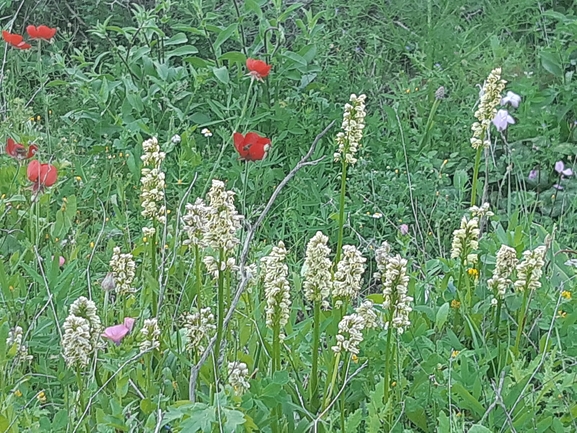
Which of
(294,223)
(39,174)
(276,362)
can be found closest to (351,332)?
(276,362)

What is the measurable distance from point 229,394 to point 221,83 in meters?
2.15

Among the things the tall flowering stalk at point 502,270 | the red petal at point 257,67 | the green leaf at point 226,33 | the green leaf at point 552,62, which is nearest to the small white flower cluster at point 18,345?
the tall flowering stalk at point 502,270

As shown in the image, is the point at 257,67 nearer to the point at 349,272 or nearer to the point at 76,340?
the point at 349,272

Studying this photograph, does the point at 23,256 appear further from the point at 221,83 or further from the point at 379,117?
the point at 379,117

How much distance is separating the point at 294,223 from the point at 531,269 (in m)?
1.31

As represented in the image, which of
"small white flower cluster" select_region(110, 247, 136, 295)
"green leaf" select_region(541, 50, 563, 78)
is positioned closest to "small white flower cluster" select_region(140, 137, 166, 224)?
"small white flower cluster" select_region(110, 247, 136, 295)

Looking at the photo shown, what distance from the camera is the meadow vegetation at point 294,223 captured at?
5.37ft

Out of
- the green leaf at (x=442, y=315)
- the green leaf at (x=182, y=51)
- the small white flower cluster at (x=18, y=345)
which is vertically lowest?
the small white flower cluster at (x=18, y=345)

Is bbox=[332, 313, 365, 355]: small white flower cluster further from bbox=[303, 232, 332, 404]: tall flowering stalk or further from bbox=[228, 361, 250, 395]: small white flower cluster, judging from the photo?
bbox=[228, 361, 250, 395]: small white flower cluster

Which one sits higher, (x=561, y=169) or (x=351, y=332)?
(x=351, y=332)

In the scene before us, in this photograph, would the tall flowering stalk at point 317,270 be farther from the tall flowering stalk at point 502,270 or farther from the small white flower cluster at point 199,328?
the tall flowering stalk at point 502,270

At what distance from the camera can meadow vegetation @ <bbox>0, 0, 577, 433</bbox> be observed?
5.37 ft

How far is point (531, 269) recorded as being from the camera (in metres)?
1.70

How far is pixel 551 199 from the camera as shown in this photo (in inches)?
123
